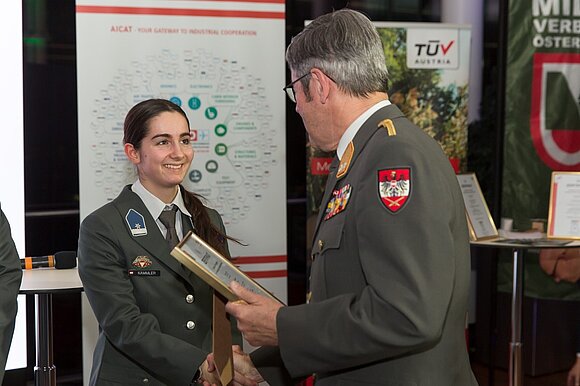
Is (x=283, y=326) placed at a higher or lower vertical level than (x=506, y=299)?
higher

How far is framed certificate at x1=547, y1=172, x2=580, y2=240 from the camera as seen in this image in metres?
4.67

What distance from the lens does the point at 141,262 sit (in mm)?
2852

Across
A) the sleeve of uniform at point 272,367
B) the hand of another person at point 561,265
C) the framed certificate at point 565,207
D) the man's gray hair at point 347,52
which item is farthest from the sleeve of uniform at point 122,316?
the hand of another person at point 561,265

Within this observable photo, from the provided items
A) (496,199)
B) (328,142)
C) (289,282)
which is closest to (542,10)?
(496,199)

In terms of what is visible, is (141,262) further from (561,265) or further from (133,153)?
(561,265)

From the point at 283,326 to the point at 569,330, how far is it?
4.29 meters

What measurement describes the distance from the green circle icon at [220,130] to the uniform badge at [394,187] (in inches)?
121

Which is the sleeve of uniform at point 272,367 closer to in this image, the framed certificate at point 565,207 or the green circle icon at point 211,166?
the green circle icon at point 211,166

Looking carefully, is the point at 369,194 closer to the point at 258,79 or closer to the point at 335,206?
the point at 335,206

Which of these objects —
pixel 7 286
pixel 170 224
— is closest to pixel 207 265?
pixel 7 286

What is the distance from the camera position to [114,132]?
4.58m

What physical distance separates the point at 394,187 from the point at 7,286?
1281 millimetres

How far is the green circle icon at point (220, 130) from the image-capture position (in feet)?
15.9

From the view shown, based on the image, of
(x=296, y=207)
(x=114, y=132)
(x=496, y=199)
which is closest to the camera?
(x=114, y=132)
